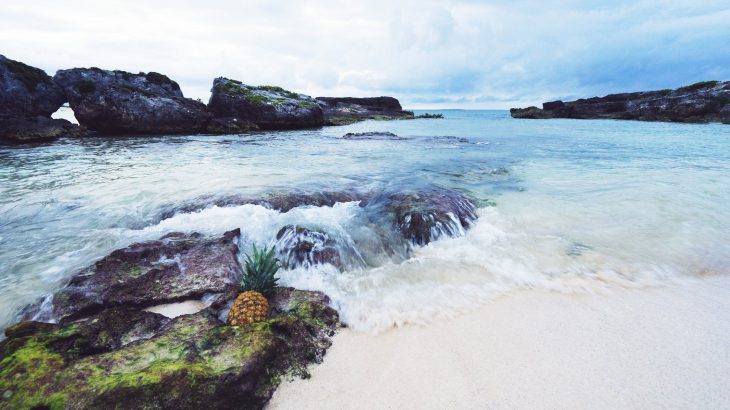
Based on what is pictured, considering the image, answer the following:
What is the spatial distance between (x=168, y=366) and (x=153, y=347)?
515mm

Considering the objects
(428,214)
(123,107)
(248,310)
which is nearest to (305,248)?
(248,310)

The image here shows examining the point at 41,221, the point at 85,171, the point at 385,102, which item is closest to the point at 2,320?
the point at 41,221

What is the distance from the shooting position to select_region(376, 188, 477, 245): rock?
7.33 meters

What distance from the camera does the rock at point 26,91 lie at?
92.2 feet

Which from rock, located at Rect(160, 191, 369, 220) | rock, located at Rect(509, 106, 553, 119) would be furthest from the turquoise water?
rock, located at Rect(509, 106, 553, 119)

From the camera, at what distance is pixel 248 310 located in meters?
3.98

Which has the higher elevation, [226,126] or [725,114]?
[725,114]

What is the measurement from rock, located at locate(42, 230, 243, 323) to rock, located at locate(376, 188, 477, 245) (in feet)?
12.3

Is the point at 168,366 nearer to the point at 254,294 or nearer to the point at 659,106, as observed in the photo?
the point at 254,294

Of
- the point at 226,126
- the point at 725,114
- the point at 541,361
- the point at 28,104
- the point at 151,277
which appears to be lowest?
the point at 541,361

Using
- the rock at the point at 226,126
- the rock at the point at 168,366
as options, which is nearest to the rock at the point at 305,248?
the rock at the point at 168,366

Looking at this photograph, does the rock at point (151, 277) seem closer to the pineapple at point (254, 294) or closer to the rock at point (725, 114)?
the pineapple at point (254, 294)

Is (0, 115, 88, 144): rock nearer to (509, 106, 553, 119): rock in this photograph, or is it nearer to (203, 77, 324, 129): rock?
(203, 77, 324, 129): rock

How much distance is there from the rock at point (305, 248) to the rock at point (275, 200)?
2.15 metres
